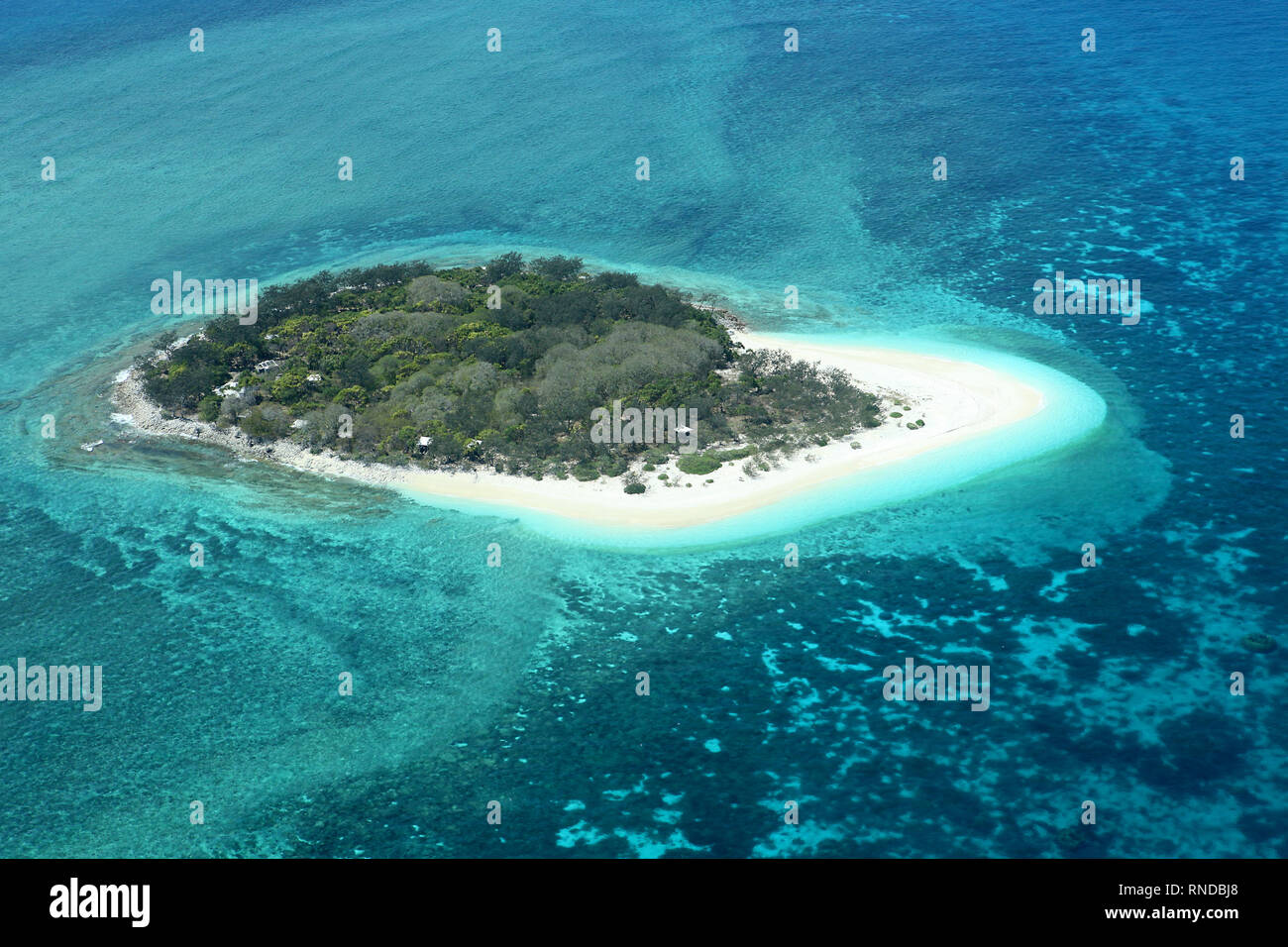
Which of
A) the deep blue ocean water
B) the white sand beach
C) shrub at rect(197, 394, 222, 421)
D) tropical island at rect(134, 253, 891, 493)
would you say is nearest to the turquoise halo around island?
the white sand beach

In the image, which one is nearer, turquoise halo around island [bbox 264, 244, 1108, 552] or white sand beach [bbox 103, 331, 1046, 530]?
turquoise halo around island [bbox 264, 244, 1108, 552]

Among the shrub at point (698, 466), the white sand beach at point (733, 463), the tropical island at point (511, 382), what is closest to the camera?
the white sand beach at point (733, 463)

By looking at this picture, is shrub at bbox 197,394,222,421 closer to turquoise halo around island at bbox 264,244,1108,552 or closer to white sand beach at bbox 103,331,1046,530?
white sand beach at bbox 103,331,1046,530

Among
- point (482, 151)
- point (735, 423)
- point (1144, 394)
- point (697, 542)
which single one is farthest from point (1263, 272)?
point (482, 151)

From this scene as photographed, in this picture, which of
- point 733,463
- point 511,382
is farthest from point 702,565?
point 511,382

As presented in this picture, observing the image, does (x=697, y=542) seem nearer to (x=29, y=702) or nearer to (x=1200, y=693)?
(x=1200, y=693)

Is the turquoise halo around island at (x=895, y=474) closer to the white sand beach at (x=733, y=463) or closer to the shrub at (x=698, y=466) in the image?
the white sand beach at (x=733, y=463)

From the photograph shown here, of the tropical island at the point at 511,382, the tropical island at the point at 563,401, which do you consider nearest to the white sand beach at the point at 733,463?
the tropical island at the point at 563,401
